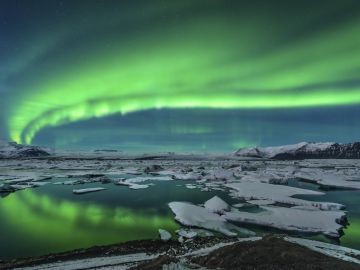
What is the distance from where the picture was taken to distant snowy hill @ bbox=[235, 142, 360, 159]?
483ft

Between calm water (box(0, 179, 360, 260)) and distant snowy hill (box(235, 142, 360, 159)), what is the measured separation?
4914 inches

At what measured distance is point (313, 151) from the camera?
150 metres

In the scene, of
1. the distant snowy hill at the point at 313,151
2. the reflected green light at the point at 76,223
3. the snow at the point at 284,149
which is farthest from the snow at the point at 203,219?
the snow at the point at 284,149

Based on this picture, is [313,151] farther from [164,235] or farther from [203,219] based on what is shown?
[164,235]

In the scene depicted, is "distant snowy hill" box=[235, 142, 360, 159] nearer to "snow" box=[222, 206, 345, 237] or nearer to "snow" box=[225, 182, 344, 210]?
"snow" box=[225, 182, 344, 210]

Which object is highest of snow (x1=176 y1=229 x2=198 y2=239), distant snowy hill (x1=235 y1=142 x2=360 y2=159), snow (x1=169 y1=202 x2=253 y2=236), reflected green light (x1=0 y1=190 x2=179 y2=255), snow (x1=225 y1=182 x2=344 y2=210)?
distant snowy hill (x1=235 y1=142 x2=360 y2=159)

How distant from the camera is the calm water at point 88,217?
47.8 feet

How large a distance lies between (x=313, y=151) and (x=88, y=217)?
14762cm

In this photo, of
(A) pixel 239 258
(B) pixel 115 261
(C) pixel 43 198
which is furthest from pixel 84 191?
(A) pixel 239 258

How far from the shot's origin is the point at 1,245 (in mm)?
14273

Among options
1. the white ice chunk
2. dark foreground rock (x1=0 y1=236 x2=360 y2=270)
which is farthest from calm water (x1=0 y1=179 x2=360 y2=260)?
dark foreground rock (x1=0 y1=236 x2=360 y2=270)

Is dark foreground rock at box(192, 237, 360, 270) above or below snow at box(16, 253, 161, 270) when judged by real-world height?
above

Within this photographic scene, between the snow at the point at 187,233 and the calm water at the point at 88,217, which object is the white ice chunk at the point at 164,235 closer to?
the calm water at the point at 88,217

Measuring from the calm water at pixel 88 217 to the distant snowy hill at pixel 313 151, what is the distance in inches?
4914
